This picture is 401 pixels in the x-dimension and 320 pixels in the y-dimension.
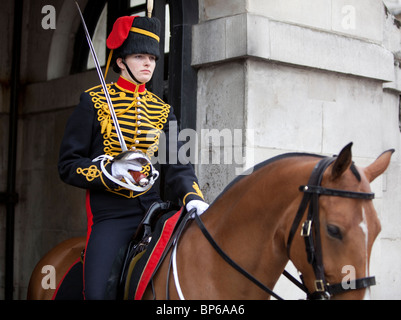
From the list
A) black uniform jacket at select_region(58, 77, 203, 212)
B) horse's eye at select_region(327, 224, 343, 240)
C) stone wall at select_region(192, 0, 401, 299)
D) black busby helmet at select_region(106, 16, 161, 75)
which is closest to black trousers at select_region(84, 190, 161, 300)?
black uniform jacket at select_region(58, 77, 203, 212)

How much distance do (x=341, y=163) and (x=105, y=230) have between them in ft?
4.43

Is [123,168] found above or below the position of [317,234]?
above

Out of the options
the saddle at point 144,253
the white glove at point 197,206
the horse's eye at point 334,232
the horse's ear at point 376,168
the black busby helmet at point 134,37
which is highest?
the black busby helmet at point 134,37

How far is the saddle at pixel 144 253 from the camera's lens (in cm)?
291

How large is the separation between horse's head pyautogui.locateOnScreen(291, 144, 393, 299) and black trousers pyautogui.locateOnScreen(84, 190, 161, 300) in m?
1.08

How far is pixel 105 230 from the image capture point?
323 cm

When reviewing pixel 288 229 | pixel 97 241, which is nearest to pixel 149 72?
pixel 97 241

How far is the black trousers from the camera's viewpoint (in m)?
3.09

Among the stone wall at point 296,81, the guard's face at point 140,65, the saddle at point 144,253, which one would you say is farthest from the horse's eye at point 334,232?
the stone wall at point 296,81

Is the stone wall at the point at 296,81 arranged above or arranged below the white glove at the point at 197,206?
above

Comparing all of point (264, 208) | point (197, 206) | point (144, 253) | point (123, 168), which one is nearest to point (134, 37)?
point (123, 168)

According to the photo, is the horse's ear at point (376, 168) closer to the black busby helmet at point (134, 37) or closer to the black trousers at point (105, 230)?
the black trousers at point (105, 230)

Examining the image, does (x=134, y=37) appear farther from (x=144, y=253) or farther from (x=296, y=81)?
(x=296, y=81)

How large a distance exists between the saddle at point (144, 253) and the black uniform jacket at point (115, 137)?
0.19 metres
